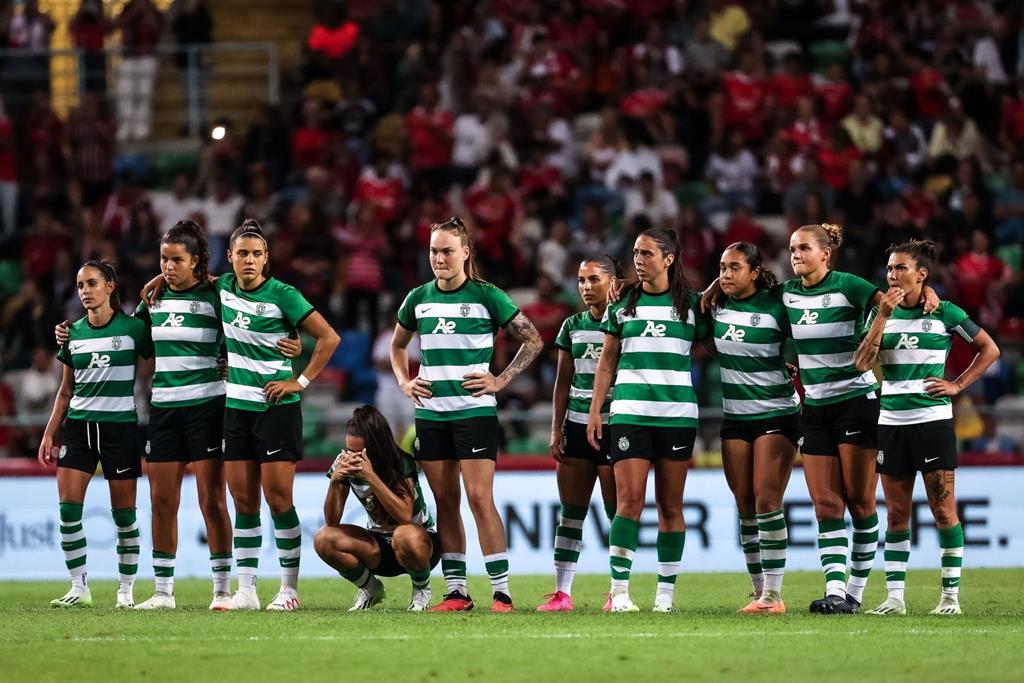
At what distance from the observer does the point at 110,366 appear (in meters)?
11.5

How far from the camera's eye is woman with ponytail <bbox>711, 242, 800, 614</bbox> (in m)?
10.5

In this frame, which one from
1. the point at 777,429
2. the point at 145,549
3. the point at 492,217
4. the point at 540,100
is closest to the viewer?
the point at 777,429

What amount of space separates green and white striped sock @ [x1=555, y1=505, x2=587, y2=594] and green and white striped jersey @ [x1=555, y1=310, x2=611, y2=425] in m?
0.62

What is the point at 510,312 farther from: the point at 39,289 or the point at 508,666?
the point at 39,289

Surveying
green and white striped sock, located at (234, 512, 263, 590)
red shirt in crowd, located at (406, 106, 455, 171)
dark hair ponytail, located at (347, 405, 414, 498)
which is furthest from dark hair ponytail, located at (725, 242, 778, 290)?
red shirt in crowd, located at (406, 106, 455, 171)

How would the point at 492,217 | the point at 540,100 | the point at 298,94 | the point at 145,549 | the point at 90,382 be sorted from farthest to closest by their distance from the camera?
the point at 298,94 → the point at 540,100 → the point at 492,217 → the point at 145,549 → the point at 90,382

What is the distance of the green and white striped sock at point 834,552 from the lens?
10453mm

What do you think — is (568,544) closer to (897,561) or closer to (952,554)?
(897,561)

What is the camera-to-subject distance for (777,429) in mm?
10469

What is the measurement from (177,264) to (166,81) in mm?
14399

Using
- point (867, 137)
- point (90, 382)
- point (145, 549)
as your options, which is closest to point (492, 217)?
point (867, 137)

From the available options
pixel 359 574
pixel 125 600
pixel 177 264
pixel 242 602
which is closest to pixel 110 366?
pixel 177 264

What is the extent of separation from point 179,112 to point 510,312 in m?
15.2

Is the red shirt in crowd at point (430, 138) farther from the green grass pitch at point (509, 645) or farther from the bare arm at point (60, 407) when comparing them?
the green grass pitch at point (509, 645)
